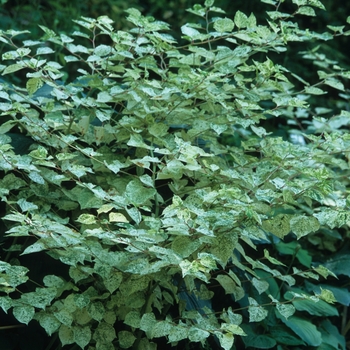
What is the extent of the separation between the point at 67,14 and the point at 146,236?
9.66 ft

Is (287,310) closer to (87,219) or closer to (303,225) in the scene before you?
(303,225)

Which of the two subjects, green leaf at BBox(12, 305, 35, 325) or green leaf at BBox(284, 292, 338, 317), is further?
green leaf at BBox(284, 292, 338, 317)

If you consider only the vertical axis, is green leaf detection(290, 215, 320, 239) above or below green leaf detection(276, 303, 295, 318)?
above

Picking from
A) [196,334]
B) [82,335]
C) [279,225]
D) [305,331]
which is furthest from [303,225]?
[305,331]

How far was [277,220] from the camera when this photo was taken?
153 centimetres

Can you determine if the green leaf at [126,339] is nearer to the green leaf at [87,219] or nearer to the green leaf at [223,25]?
the green leaf at [87,219]

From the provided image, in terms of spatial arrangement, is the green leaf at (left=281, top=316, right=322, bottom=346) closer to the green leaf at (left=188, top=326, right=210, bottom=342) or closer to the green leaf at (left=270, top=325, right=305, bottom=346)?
the green leaf at (left=270, top=325, right=305, bottom=346)

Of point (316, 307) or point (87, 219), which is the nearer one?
point (87, 219)

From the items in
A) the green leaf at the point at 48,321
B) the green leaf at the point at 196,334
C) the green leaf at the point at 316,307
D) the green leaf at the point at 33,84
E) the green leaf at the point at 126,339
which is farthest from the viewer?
the green leaf at the point at 316,307

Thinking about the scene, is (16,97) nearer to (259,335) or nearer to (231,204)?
(231,204)

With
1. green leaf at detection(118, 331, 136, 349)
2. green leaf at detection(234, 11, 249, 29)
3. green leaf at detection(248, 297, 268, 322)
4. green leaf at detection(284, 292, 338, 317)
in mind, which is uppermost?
green leaf at detection(234, 11, 249, 29)

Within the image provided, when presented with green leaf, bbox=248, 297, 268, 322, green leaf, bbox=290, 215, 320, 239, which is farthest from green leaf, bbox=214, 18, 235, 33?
green leaf, bbox=248, 297, 268, 322

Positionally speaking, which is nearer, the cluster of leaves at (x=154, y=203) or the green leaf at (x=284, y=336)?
the cluster of leaves at (x=154, y=203)

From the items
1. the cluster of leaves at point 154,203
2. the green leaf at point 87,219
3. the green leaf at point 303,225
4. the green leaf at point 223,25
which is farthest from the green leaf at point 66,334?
the green leaf at point 223,25
